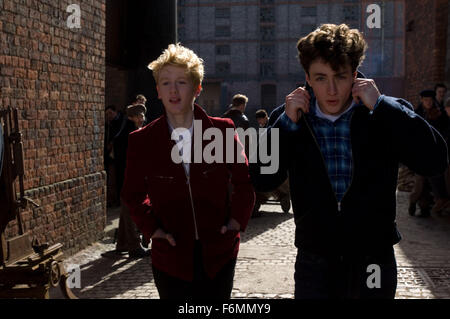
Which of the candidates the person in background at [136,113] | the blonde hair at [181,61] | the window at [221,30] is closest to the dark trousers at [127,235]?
the person in background at [136,113]

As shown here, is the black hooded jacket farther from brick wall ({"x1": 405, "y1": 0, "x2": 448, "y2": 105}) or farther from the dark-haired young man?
brick wall ({"x1": 405, "y1": 0, "x2": 448, "y2": 105})

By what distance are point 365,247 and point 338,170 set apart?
0.34 meters

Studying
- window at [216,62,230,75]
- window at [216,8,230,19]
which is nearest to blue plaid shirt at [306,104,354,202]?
window at [216,62,230,75]

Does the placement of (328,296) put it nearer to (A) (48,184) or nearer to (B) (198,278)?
(B) (198,278)

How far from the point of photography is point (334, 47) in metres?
2.49

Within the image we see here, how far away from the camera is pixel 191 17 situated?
57.7 m

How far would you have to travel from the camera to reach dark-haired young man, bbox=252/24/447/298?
8.23 ft

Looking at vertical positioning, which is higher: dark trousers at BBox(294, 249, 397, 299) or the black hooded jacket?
the black hooded jacket

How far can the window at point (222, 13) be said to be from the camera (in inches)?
2255

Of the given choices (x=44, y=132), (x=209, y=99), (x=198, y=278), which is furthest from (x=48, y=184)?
(x=209, y=99)

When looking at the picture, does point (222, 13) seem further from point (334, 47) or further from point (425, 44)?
point (334, 47)

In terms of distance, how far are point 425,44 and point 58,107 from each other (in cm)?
1175

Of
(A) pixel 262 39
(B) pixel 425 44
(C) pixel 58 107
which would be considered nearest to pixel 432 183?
(C) pixel 58 107

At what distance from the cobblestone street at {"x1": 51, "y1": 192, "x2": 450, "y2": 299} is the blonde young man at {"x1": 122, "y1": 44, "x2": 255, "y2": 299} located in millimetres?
Result: 2694
